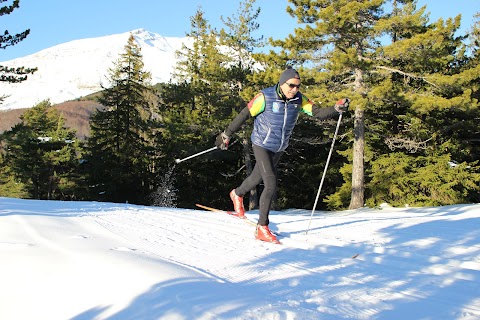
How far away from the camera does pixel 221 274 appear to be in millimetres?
3082

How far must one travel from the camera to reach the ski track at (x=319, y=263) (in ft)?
8.88

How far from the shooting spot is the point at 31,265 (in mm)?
2875

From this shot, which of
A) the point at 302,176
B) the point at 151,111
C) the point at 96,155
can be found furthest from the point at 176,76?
the point at 302,176

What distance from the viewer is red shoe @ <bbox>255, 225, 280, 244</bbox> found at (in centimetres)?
477

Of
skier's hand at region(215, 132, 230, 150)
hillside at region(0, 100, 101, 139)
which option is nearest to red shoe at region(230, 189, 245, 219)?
A: skier's hand at region(215, 132, 230, 150)

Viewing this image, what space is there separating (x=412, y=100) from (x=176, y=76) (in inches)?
843

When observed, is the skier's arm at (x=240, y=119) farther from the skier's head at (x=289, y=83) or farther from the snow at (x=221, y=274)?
the snow at (x=221, y=274)

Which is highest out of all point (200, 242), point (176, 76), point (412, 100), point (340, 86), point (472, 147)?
point (176, 76)

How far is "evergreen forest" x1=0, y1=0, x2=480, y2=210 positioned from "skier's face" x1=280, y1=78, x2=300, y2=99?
9677 mm

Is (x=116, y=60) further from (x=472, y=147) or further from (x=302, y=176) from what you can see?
(x=472, y=147)

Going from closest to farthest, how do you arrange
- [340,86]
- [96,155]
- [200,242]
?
[200,242]
[340,86]
[96,155]

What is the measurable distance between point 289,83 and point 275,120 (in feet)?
1.60

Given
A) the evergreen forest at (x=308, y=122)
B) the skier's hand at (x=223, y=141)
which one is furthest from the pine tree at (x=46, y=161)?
the skier's hand at (x=223, y=141)

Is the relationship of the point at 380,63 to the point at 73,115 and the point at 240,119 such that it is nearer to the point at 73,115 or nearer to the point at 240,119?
the point at 240,119
